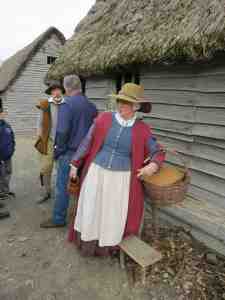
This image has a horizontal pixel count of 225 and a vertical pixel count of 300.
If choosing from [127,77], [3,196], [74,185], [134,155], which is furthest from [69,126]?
[3,196]

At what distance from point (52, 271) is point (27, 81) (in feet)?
45.3

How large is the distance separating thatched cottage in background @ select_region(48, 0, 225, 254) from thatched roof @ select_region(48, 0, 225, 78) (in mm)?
11

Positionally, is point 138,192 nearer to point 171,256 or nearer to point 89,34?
point 171,256

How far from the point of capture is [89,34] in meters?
6.15

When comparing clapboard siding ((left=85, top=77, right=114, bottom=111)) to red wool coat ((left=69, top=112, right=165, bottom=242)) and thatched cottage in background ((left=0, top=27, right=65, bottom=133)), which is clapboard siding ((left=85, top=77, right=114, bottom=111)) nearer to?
red wool coat ((left=69, top=112, right=165, bottom=242))

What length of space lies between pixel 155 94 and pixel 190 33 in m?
1.32

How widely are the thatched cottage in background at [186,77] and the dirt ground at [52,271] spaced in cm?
128

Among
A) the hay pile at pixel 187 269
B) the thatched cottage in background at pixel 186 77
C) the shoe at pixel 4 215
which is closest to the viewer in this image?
the hay pile at pixel 187 269

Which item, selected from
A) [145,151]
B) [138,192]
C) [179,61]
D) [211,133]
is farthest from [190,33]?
[138,192]

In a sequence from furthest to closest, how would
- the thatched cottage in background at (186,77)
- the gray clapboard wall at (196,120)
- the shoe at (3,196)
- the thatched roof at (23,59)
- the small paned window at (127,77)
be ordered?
the thatched roof at (23,59) → the small paned window at (127,77) → the shoe at (3,196) → the gray clapboard wall at (196,120) → the thatched cottage in background at (186,77)

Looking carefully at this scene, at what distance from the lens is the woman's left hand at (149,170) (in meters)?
2.77

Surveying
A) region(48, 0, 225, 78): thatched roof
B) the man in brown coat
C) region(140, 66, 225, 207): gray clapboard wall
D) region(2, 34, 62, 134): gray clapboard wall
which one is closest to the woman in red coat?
region(48, 0, 225, 78): thatched roof

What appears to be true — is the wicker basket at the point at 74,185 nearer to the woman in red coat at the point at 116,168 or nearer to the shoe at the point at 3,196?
the woman in red coat at the point at 116,168

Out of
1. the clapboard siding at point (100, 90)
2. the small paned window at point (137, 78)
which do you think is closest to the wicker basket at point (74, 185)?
the small paned window at point (137, 78)
